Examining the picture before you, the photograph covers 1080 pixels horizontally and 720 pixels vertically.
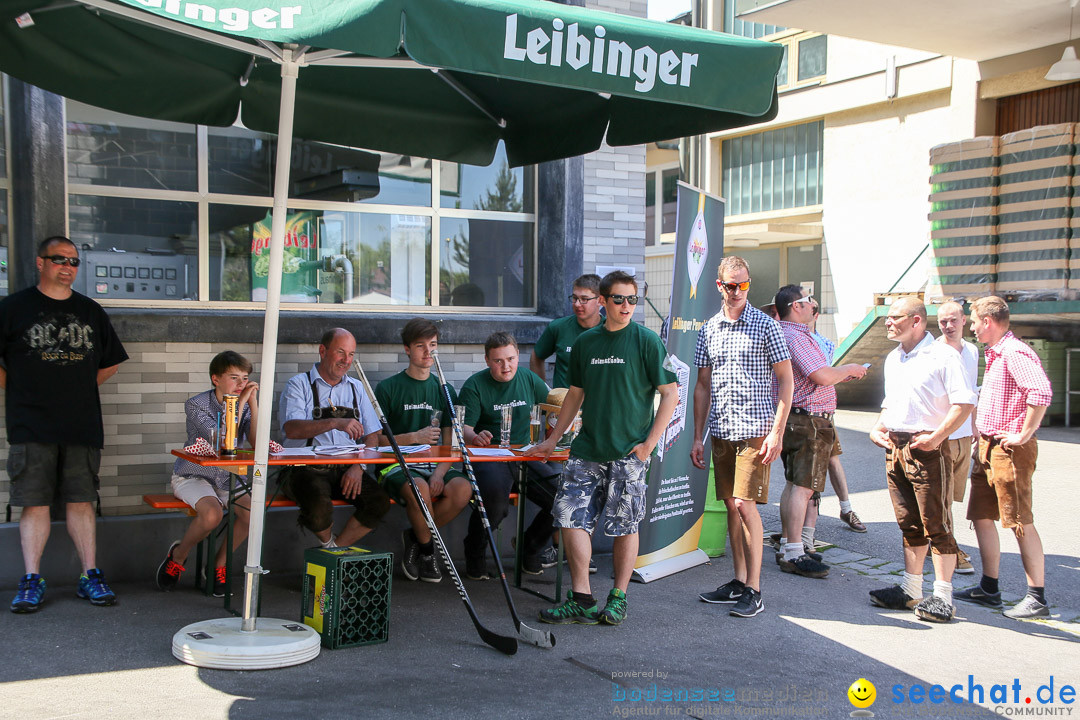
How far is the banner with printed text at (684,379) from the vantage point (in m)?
6.06

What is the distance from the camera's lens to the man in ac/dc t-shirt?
5.11m

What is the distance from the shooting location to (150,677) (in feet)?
13.5

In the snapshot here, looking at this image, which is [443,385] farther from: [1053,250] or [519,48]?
[1053,250]

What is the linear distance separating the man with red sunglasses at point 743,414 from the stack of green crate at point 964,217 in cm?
930

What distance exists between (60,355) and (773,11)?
40.0 feet

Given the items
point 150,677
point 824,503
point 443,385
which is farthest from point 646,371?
point 824,503

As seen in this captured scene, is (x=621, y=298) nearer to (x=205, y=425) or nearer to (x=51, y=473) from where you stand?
(x=205, y=425)

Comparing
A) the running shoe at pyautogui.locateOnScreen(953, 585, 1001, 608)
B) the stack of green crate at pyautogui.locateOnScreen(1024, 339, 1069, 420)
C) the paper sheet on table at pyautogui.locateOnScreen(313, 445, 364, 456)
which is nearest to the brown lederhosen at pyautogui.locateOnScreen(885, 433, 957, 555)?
the running shoe at pyautogui.locateOnScreen(953, 585, 1001, 608)

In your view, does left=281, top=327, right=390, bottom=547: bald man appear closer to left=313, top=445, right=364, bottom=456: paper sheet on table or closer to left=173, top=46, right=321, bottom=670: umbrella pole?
left=313, top=445, right=364, bottom=456: paper sheet on table

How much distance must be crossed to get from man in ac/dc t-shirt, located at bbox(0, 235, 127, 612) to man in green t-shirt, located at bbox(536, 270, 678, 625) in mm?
2483

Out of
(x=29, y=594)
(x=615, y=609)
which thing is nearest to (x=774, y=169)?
(x=615, y=609)

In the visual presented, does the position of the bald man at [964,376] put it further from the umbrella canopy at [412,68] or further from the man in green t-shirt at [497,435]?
the man in green t-shirt at [497,435]

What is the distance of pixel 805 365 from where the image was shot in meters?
6.35

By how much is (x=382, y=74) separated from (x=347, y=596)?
295cm
